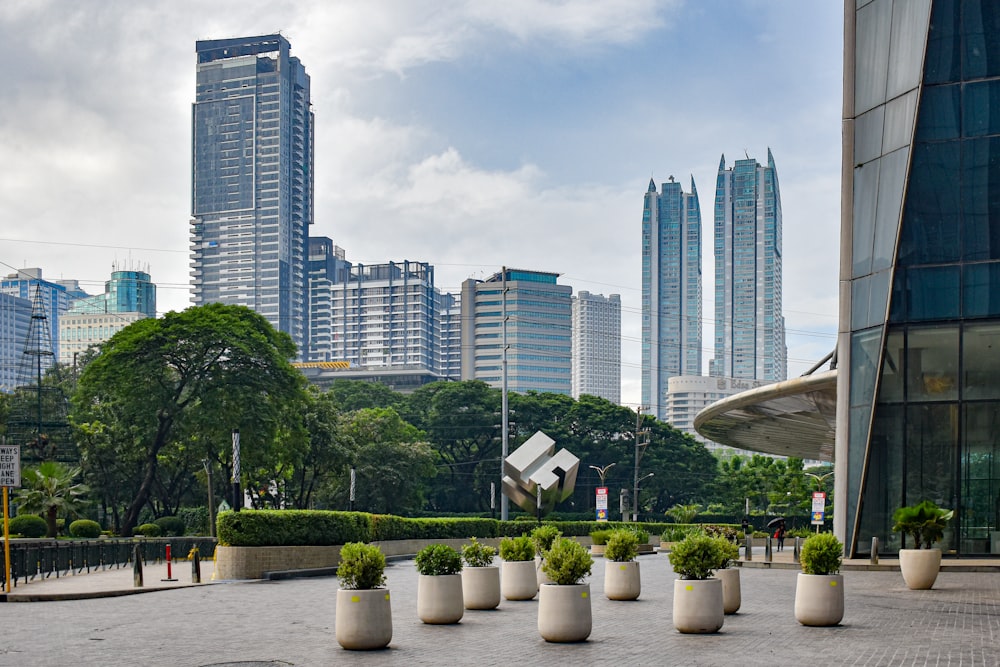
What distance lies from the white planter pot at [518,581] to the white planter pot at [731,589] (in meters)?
4.05

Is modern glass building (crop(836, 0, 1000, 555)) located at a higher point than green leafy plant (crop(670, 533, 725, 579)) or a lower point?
higher

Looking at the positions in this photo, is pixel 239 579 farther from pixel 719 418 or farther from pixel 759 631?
pixel 719 418

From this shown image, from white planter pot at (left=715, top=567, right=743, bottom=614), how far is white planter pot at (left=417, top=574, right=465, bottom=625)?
437 centimetres

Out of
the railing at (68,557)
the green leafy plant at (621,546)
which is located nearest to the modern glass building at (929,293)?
the green leafy plant at (621,546)

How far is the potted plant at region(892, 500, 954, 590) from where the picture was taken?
24.3 metres

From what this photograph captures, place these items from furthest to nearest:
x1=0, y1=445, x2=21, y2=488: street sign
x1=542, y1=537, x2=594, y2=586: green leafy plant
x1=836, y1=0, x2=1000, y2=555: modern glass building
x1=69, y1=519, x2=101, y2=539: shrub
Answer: x1=69, y1=519, x2=101, y2=539: shrub
x1=836, y1=0, x2=1000, y2=555: modern glass building
x1=0, y1=445, x2=21, y2=488: street sign
x1=542, y1=537, x2=594, y2=586: green leafy plant

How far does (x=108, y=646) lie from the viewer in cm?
1454

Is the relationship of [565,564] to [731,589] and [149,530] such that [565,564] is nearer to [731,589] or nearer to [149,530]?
[731,589]

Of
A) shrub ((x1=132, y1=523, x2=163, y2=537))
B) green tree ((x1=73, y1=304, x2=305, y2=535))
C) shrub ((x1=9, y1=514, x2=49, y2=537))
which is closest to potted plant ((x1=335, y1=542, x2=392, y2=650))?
shrub ((x1=9, y1=514, x2=49, y2=537))

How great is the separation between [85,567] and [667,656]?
2533 cm

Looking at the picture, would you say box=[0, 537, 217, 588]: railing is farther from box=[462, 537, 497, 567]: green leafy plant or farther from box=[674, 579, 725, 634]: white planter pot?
box=[674, 579, 725, 634]: white planter pot

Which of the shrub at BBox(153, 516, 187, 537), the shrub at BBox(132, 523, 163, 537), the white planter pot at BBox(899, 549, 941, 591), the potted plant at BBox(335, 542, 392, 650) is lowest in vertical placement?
the shrub at BBox(153, 516, 187, 537)

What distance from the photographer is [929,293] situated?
3297 centimetres

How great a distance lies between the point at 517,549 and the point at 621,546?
6.24ft
